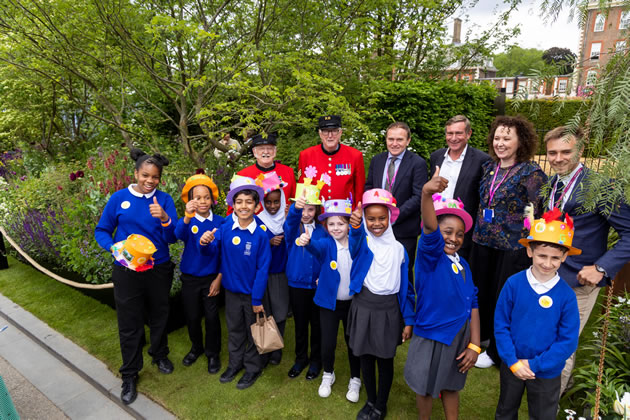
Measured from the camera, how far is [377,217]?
271 cm

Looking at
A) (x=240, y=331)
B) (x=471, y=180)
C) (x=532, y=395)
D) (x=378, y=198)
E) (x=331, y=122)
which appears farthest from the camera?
(x=331, y=122)

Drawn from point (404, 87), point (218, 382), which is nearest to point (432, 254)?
point (218, 382)

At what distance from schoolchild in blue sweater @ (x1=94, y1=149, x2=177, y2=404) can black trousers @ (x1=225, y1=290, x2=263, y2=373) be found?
24.4 inches

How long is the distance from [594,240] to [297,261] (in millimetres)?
2221

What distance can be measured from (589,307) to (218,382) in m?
3.15

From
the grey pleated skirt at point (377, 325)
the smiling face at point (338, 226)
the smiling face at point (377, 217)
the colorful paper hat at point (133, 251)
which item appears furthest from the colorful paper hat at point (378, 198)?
the colorful paper hat at point (133, 251)

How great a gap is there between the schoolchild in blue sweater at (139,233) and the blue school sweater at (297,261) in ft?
3.46

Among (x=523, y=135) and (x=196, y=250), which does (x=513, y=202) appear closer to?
(x=523, y=135)

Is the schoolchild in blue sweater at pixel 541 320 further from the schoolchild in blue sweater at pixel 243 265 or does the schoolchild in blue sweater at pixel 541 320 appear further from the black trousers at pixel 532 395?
the schoolchild in blue sweater at pixel 243 265

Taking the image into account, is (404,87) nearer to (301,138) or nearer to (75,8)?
(301,138)

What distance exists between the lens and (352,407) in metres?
3.24

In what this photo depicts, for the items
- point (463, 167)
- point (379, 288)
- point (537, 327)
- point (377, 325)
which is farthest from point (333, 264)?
point (463, 167)

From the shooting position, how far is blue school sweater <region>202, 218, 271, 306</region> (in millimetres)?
3338

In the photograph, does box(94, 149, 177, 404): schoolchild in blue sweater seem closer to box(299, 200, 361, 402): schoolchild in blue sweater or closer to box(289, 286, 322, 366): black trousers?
box(289, 286, 322, 366): black trousers
